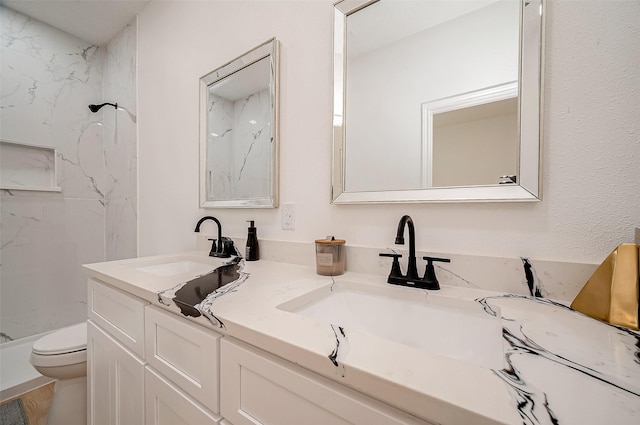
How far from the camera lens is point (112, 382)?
3.19 feet

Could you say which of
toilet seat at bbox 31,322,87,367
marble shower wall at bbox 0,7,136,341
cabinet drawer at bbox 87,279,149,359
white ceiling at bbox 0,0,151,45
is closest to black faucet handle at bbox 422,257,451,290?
cabinet drawer at bbox 87,279,149,359

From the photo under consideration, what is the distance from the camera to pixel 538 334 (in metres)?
0.49

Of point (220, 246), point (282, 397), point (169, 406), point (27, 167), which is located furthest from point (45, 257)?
point (282, 397)

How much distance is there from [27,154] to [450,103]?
2.94 metres

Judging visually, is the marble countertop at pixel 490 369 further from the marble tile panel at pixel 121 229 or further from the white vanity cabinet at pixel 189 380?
the marble tile panel at pixel 121 229

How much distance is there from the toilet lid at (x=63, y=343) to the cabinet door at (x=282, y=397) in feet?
3.97

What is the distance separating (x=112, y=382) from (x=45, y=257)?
1.84 metres

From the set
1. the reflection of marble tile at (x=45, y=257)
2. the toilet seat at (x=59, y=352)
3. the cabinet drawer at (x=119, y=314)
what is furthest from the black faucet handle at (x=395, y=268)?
the reflection of marble tile at (x=45, y=257)

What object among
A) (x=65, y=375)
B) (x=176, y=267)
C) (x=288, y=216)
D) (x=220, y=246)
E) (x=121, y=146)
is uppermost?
(x=121, y=146)

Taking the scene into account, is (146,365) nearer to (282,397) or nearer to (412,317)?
(282,397)

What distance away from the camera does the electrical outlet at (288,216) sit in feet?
3.83

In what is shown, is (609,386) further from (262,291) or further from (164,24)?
(164,24)

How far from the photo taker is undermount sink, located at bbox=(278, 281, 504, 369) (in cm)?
62

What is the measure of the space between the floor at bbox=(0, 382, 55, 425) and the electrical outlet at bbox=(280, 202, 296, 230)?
1.69 m
